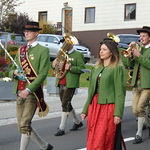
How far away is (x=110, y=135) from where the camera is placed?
5.07m

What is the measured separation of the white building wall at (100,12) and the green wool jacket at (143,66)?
21306 mm

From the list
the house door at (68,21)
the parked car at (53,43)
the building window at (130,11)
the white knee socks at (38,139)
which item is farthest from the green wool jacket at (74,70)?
the house door at (68,21)

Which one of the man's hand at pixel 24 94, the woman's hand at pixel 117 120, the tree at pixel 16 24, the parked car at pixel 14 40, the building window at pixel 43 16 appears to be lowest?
the woman's hand at pixel 117 120

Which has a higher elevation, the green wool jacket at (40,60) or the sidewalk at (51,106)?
the green wool jacket at (40,60)

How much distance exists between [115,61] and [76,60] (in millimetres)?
2808

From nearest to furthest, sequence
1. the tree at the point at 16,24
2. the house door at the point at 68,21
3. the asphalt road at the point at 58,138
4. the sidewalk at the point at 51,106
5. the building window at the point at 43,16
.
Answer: the asphalt road at the point at 58,138, the sidewalk at the point at 51,106, the tree at the point at 16,24, the house door at the point at 68,21, the building window at the point at 43,16

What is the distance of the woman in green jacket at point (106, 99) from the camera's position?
16.6ft

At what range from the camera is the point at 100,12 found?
3125 centimetres

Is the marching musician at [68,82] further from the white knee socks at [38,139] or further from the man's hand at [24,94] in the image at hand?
the man's hand at [24,94]

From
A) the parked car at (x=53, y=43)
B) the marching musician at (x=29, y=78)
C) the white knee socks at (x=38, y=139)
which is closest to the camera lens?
the marching musician at (x=29, y=78)

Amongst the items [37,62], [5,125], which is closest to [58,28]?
[5,125]

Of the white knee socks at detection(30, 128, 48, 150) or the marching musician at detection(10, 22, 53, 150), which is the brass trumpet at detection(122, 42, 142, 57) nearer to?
the marching musician at detection(10, 22, 53, 150)

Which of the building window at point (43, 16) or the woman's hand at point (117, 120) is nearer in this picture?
the woman's hand at point (117, 120)

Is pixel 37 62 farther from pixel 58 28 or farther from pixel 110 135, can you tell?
pixel 58 28
